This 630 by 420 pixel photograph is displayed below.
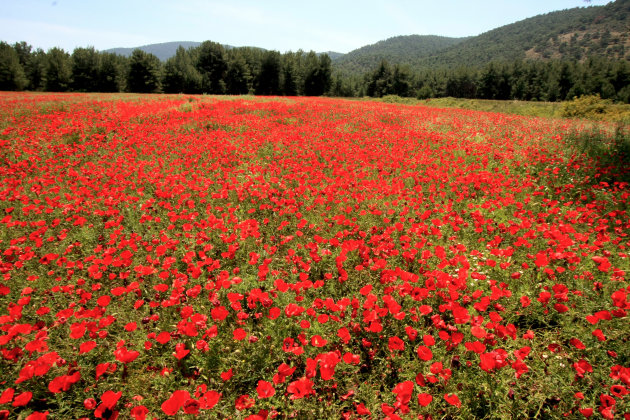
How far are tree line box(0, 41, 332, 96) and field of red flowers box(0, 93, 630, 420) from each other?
163 feet

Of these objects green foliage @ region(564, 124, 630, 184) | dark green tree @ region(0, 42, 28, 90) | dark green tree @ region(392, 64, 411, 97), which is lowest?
green foliage @ region(564, 124, 630, 184)

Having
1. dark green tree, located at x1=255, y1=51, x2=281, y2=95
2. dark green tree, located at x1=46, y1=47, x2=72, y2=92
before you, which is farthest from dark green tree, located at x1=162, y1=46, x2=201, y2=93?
dark green tree, located at x1=46, y1=47, x2=72, y2=92

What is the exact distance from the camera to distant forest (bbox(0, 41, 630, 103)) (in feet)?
155

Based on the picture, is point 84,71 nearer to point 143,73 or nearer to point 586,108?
point 143,73

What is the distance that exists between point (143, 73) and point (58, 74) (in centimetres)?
1234

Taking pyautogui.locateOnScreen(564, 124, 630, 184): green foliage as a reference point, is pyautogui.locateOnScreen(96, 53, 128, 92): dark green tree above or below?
above

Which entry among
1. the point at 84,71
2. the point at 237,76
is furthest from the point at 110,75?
the point at 237,76

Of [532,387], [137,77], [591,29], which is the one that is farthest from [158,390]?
[591,29]

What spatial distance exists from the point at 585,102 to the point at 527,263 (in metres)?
24.0

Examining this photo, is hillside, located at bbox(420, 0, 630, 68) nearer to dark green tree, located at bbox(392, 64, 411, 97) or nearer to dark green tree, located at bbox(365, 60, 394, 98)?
dark green tree, located at bbox(392, 64, 411, 97)

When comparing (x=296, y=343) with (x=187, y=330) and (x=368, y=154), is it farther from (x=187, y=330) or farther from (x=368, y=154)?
(x=368, y=154)

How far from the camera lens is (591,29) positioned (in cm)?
14800

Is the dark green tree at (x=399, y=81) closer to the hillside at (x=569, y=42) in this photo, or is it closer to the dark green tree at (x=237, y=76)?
the dark green tree at (x=237, y=76)

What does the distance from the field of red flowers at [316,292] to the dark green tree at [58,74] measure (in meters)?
53.0
